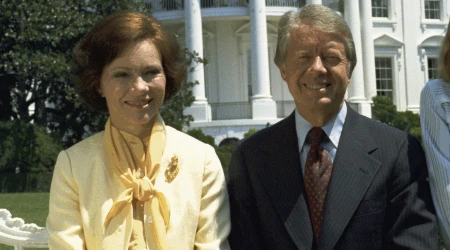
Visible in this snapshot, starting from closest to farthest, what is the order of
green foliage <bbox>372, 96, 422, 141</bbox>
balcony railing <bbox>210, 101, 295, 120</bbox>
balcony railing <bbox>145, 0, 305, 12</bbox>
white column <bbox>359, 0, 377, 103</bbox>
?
1. green foliage <bbox>372, 96, 422, 141</bbox>
2. balcony railing <bbox>210, 101, 295, 120</bbox>
3. balcony railing <bbox>145, 0, 305, 12</bbox>
4. white column <bbox>359, 0, 377, 103</bbox>

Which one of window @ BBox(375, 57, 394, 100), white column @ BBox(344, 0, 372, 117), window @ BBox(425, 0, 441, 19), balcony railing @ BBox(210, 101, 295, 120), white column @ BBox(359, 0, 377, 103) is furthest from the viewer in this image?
window @ BBox(425, 0, 441, 19)

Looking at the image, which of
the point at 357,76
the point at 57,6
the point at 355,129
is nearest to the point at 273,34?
the point at 357,76

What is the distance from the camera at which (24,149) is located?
21.3m

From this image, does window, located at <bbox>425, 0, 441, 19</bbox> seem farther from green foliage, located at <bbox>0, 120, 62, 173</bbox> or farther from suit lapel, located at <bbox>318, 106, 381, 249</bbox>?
suit lapel, located at <bbox>318, 106, 381, 249</bbox>

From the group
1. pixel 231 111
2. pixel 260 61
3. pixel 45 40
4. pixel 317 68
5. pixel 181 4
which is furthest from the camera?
pixel 181 4

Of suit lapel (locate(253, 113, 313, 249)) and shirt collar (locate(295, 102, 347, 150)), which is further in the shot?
shirt collar (locate(295, 102, 347, 150))

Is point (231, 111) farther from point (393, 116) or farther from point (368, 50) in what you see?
point (368, 50)

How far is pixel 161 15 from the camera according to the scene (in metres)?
27.9

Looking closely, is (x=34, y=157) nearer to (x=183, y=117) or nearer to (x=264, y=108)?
(x=183, y=117)

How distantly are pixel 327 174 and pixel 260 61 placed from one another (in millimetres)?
23350

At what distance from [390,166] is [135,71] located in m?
1.31

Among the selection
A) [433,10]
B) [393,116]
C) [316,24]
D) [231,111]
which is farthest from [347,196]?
[433,10]

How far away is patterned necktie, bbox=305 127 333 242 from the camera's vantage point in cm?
396

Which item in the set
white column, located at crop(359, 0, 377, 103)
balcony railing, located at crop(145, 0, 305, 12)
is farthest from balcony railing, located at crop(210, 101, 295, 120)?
white column, located at crop(359, 0, 377, 103)
